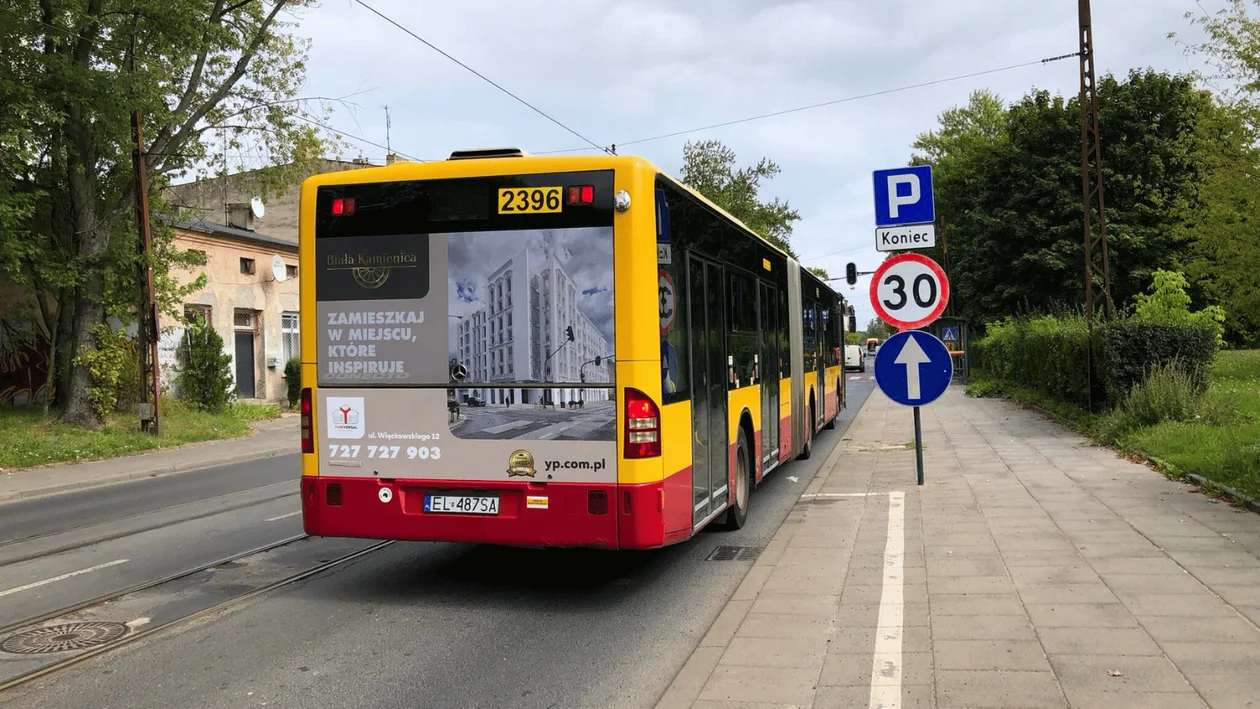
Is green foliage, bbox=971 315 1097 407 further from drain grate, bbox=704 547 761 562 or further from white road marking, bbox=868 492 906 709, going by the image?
drain grate, bbox=704 547 761 562

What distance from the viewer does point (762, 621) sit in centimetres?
555

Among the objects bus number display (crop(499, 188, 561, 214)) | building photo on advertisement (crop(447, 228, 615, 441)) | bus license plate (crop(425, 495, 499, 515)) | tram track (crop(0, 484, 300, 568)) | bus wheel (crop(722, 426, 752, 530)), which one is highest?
bus number display (crop(499, 188, 561, 214))

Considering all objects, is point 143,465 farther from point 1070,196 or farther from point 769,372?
point 1070,196

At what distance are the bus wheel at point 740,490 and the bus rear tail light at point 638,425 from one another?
8.18ft

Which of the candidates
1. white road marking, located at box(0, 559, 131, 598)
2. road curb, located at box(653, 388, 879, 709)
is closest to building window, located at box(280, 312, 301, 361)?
white road marking, located at box(0, 559, 131, 598)

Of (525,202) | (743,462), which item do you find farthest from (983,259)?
(525,202)

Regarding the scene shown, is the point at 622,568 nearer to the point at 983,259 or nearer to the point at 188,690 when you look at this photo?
the point at 188,690

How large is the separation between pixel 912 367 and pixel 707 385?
3.53 m

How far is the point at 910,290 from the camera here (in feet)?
Result: 32.4

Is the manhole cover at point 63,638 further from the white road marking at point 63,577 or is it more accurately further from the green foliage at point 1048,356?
the green foliage at point 1048,356

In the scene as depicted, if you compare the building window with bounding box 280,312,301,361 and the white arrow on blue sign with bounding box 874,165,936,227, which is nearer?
the white arrow on blue sign with bounding box 874,165,936,227

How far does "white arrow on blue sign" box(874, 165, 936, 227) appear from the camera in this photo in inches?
397

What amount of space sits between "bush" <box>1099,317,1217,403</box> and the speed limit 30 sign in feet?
20.1

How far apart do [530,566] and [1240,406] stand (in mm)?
11527
